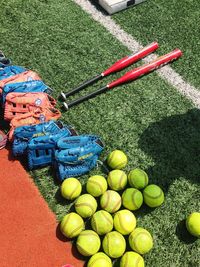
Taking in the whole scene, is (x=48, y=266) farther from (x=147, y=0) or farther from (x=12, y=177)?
(x=147, y=0)

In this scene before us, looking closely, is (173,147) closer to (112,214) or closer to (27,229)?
(112,214)

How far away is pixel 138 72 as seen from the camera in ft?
24.1

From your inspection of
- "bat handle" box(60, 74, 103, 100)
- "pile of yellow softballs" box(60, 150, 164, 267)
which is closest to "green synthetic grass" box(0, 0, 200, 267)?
"bat handle" box(60, 74, 103, 100)

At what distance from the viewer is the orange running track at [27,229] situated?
17.7 ft

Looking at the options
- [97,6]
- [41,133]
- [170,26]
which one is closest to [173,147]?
[41,133]

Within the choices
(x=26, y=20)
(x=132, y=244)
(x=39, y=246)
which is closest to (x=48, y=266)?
(x=39, y=246)

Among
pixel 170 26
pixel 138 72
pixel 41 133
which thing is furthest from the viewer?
pixel 170 26

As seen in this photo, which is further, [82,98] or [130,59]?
[130,59]

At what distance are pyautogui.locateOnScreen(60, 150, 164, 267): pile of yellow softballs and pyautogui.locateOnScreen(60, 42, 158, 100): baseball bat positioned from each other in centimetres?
156

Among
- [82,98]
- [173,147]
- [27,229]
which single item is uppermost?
[82,98]

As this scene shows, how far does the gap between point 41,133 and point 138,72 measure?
2262mm

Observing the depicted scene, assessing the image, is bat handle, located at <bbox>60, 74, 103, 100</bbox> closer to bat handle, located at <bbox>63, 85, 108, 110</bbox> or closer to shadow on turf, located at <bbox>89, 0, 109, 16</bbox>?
bat handle, located at <bbox>63, 85, 108, 110</bbox>

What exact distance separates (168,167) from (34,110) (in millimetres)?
2319

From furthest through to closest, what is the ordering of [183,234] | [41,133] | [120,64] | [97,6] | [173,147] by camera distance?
[97,6] < [120,64] < [173,147] < [41,133] < [183,234]
